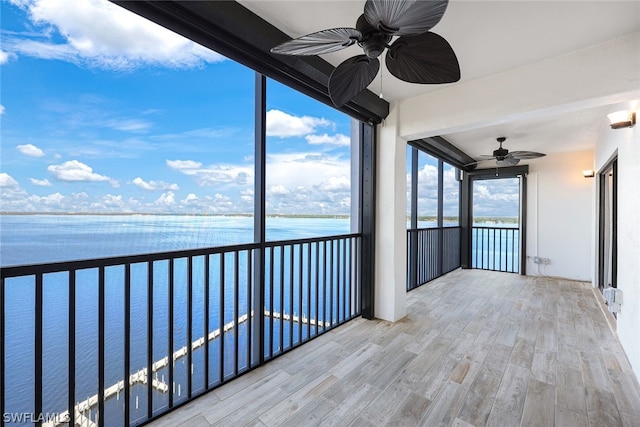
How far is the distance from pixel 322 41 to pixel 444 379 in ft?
7.88

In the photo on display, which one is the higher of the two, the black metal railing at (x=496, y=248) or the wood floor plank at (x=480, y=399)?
the black metal railing at (x=496, y=248)

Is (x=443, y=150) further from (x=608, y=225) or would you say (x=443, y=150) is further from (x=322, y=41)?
(x=322, y=41)

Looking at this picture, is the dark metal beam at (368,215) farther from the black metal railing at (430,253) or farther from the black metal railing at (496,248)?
the black metal railing at (496,248)

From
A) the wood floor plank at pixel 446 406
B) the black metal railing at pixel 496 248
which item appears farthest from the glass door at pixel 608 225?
the wood floor plank at pixel 446 406

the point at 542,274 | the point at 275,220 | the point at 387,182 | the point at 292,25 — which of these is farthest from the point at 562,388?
the point at 542,274

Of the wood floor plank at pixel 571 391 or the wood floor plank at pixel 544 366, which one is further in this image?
the wood floor plank at pixel 544 366

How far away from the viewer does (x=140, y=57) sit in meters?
1.89

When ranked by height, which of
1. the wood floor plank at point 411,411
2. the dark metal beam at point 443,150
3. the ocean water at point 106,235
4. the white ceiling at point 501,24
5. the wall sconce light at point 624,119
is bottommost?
the wood floor plank at point 411,411

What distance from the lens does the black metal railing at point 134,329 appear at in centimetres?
134

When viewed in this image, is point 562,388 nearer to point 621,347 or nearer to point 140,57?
point 621,347

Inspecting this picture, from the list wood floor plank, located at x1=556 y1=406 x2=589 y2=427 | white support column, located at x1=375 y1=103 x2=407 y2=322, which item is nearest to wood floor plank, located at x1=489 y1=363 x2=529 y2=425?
wood floor plank, located at x1=556 y1=406 x2=589 y2=427

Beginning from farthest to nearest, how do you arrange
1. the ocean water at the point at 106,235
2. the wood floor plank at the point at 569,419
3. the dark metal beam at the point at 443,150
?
the dark metal beam at the point at 443,150 → the wood floor plank at the point at 569,419 → the ocean water at the point at 106,235

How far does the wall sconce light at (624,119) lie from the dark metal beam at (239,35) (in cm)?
259

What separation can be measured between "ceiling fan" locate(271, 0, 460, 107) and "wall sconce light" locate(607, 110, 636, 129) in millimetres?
2052
